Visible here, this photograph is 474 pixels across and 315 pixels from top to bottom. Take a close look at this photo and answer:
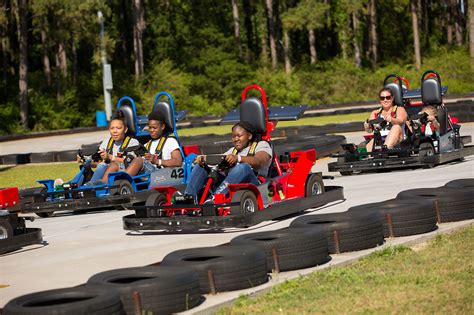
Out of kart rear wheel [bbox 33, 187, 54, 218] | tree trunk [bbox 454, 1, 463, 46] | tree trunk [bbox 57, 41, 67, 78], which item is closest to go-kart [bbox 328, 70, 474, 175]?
kart rear wheel [bbox 33, 187, 54, 218]

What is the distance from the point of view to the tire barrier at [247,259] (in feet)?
19.7

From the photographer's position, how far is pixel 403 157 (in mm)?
14750

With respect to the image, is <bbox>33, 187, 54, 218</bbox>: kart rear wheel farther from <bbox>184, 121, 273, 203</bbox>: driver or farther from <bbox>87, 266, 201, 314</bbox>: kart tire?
<bbox>87, 266, 201, 314</bbox>: kart tire

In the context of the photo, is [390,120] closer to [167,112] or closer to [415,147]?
[415,147]

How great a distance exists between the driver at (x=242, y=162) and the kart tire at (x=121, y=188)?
8.68ft

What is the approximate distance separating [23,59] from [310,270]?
3507cm

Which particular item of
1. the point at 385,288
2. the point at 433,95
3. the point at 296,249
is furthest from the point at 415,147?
the point at 385,288

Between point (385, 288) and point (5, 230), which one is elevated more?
point (5, 230)

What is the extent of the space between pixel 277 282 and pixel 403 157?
26.5ft

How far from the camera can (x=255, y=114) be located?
35.9ft

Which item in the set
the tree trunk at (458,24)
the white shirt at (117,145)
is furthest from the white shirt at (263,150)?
the tree trunk at (458,24)

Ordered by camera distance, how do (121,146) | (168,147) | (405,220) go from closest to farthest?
1. (405,220)
2. (168,147)
3. (121,146)

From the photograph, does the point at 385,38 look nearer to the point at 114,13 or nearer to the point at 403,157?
the point at 114,13

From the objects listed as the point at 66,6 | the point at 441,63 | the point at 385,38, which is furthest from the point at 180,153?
the point at 385,38
